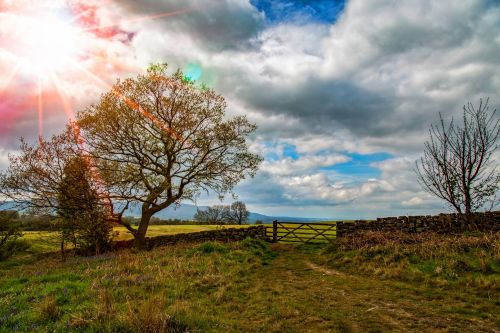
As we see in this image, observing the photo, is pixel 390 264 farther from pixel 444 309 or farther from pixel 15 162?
pixel 15 162

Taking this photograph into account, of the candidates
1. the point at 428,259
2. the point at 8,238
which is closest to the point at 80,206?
the point at 8,238

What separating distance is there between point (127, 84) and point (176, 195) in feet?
33.9

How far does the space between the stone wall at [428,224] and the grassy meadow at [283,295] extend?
608 centimetres

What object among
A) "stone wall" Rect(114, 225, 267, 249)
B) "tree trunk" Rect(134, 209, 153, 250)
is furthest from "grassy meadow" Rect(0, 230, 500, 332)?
"tree trunk" Rect(134, 209, 153, 250)

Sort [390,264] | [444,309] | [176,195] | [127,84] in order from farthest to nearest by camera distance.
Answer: [176,195]
[127,84]
[390,264]
[444,309]

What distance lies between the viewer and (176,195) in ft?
97.3

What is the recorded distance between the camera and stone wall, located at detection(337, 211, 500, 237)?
70.3 feet

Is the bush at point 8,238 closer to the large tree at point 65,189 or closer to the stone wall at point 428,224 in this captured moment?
the large tree at point 65,189

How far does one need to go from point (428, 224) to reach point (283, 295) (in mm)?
16922

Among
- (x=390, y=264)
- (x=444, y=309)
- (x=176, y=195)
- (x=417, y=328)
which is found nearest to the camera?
(x=417, y=328)

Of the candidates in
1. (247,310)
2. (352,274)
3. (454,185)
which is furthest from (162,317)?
(454,185)

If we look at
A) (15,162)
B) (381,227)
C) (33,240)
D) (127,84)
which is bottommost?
(33,240)

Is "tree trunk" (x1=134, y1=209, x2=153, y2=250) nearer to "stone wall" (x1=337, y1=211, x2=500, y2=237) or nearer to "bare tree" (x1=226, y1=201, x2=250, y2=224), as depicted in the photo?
"stone wall" (x1=337, y1=211, x2=500, y2=237)

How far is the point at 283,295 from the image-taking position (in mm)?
10852
